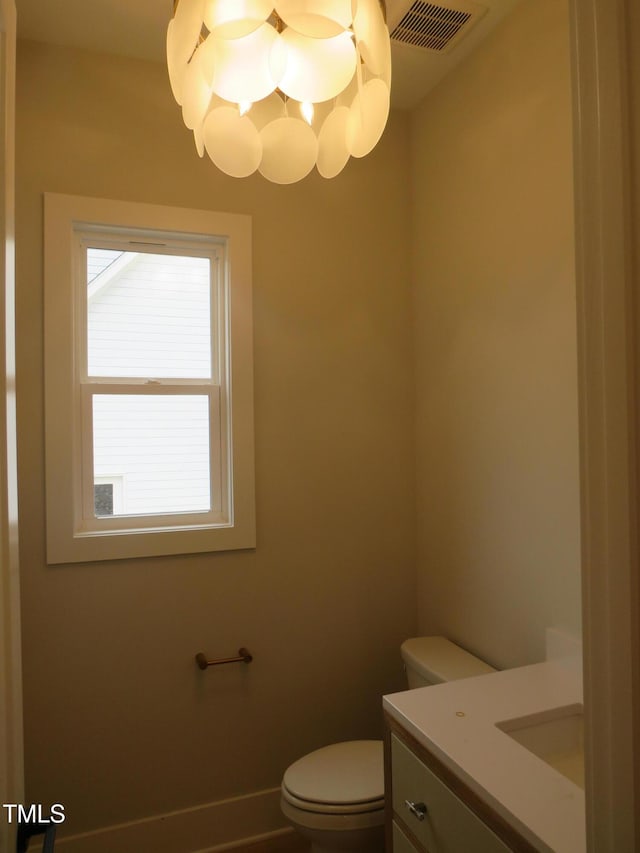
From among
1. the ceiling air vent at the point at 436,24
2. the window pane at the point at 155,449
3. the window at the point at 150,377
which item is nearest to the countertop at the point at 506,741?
the window at the point at 150,377

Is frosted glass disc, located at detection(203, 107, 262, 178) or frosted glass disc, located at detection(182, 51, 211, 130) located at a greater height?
frosted glass disc, located at detection(182, 51, 211, 130)

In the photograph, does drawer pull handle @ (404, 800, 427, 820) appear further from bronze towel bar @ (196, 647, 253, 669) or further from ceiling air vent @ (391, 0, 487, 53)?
ceiling air vent @ (391, 0, 487, 53)

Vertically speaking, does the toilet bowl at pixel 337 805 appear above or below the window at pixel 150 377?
below

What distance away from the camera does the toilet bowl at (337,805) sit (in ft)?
5.47

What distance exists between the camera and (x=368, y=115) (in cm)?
122

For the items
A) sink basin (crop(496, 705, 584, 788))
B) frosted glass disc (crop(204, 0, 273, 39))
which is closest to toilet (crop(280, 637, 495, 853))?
sink basin (crop(496, 705, 584, 788))

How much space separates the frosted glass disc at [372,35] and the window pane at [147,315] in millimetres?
1197

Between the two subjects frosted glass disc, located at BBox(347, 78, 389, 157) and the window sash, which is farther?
the window sash

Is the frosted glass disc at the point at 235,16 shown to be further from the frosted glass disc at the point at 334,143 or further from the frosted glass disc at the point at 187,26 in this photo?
the frosted glass disc at the point at 334,143

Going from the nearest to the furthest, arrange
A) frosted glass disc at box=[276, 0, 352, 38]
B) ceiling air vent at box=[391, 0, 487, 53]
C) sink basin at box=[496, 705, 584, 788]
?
frosted glass disc at box=[276, 0, 352, 38] → sink basin at box=[496, 705, 584, 788] → ceiling air vent at box=[391, 0, 487, 53]

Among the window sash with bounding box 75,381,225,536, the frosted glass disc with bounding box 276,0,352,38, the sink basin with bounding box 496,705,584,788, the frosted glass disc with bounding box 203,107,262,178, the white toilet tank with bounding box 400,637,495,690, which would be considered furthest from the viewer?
the window sash with bounding box 75,381,225,536

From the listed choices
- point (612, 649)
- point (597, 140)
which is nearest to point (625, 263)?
point (597, 140)

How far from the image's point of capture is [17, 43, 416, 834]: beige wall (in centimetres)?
191

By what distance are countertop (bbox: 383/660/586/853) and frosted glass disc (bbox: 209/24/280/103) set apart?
1413 mm
